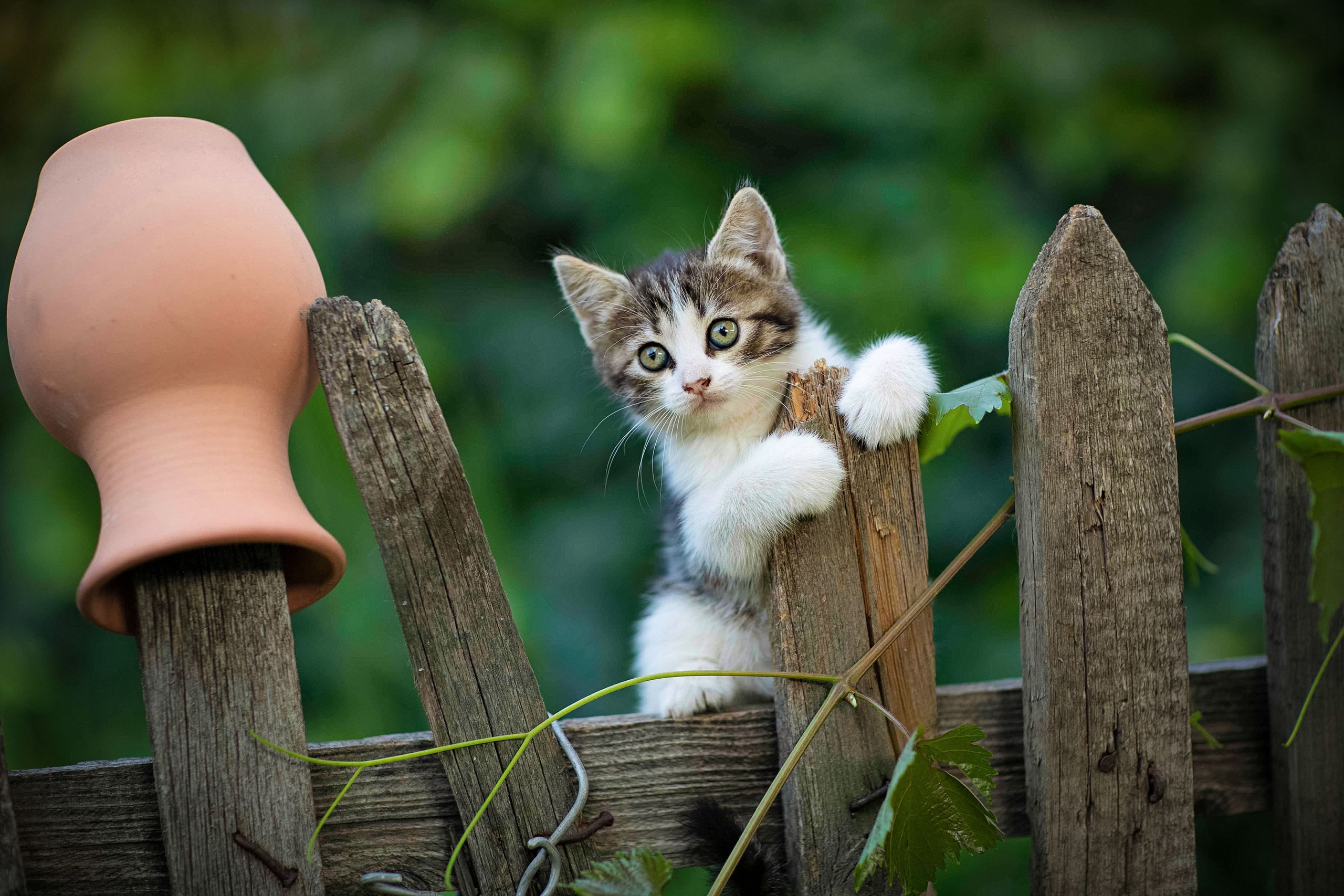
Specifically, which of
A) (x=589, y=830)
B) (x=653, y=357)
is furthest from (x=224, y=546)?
(x=653, y=357)

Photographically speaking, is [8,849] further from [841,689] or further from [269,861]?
[841,689]

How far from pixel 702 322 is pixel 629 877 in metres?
1.39

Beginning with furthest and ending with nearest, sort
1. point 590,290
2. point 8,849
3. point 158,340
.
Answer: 1. point 590,290
2. point 8,849
3. point 158,340

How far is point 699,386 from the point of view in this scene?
1970mm

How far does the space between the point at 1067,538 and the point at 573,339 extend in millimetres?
1827

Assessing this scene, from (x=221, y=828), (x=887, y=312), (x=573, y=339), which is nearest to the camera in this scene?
(x=221, y=828)

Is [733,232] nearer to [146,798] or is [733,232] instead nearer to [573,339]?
[573,339]

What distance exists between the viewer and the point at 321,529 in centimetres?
119

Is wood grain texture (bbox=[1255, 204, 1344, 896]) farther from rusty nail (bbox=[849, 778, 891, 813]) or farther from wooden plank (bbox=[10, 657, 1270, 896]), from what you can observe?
rusty nail (bbox=[849, 778, 891, 813])

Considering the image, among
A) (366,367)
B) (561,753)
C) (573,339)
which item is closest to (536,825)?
(561,753)

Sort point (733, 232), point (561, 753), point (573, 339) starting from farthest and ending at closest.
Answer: point (573, 339), point (733, 232), point (561, 753)

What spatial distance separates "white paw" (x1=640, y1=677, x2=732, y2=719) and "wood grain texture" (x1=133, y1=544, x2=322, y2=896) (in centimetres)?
67

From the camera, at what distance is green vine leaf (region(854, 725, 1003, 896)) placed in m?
1.18

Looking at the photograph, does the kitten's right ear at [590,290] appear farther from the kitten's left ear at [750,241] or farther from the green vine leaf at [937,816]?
the green vine leaf at [937,816]
